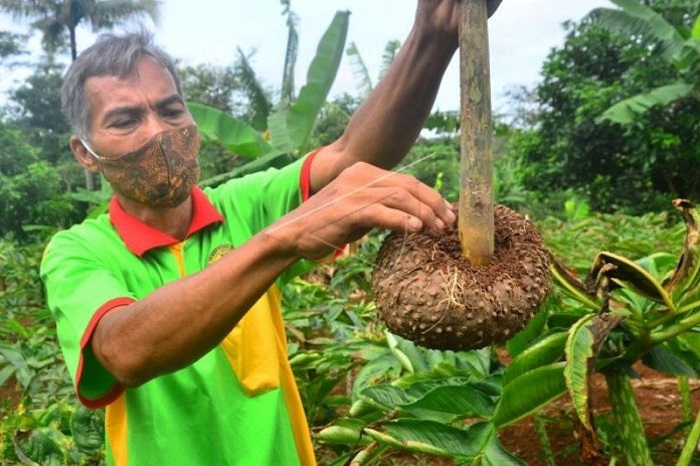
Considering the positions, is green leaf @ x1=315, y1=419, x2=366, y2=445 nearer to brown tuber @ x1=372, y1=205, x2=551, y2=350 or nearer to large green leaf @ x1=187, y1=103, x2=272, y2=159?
brown tuber @ x1=372, y1=205, x2=551, y2=350

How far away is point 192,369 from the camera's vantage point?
5.19 ft

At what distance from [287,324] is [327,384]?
0.32m

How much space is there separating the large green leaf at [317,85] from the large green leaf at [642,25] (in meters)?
7.02

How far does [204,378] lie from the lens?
159 centimetres

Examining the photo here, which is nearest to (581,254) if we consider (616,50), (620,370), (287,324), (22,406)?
(287,324)

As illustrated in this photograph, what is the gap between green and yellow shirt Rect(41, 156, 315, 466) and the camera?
155 cm

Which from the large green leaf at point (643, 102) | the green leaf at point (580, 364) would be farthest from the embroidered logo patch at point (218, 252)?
the large green leaf at point (643, 102)

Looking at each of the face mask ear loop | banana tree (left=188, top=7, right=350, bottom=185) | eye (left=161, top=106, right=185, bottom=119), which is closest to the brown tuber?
eye (left=161, top=106, right=185, bottom=119)

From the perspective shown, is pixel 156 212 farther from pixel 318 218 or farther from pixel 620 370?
pixel 620 370

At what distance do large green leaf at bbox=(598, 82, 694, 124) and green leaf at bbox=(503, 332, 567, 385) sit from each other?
10113 millimetres

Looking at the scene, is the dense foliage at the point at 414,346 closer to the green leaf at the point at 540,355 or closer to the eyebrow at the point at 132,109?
the green leaf at the point at 540,355

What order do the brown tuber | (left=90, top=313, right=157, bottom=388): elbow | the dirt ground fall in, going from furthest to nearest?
the dirt ground < (left=90, top=313, right=157, bottom=388): elbow < the brown tuber

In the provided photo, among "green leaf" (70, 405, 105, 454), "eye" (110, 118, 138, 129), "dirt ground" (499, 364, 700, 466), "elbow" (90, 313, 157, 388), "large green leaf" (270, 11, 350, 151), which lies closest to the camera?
"elbow" (90, 313, 157, 388)

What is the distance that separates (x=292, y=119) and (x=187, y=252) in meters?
4.14
